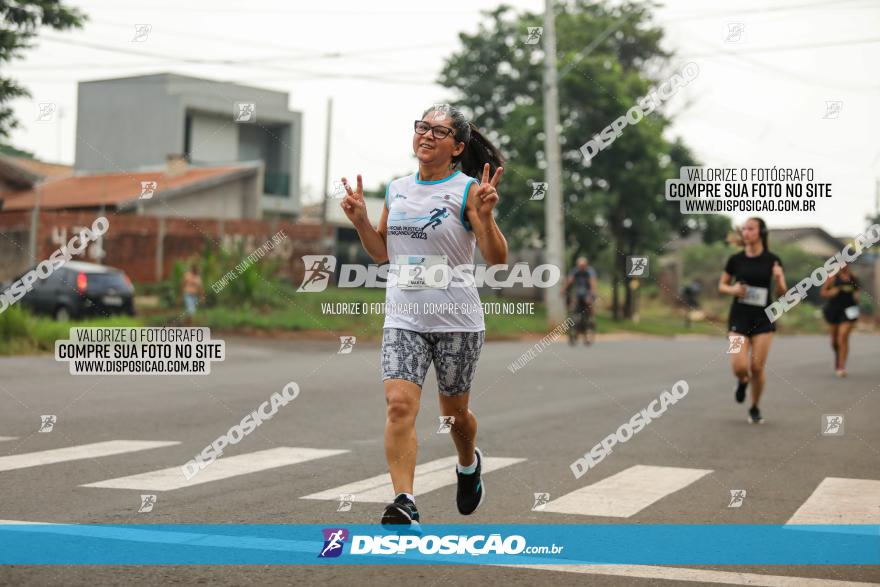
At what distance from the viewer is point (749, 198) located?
1034 centimetres

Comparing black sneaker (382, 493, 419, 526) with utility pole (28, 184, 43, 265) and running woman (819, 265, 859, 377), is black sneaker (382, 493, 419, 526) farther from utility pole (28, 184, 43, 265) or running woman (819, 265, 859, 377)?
utility pole (28, 184, 43, 265)

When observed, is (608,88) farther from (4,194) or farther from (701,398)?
(701,398)

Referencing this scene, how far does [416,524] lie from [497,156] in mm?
2097

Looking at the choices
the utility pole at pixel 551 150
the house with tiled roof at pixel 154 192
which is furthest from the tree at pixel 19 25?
the utility pole at pixel 551 150

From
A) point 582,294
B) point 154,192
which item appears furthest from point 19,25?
point 582,294

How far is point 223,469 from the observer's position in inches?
303

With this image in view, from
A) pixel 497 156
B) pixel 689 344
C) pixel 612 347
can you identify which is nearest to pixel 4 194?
pixel 612 347

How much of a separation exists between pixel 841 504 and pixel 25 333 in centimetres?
1435

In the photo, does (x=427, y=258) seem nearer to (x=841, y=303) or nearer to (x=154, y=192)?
(x=841, y=303)

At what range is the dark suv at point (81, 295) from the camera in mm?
22984

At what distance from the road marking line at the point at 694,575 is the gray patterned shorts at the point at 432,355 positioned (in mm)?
987

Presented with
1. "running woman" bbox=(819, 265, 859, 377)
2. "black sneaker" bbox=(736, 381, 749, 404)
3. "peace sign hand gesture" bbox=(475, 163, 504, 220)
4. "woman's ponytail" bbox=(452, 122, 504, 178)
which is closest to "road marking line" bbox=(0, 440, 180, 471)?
"woman's ponytail" bbox=(452, 122, 504, 178)

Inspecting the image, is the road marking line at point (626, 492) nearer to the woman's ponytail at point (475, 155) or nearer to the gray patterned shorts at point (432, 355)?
the gray patterned shorts at point (432, 355)

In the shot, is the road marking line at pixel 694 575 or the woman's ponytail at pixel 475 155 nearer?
the road marking line at pixel 694 575
